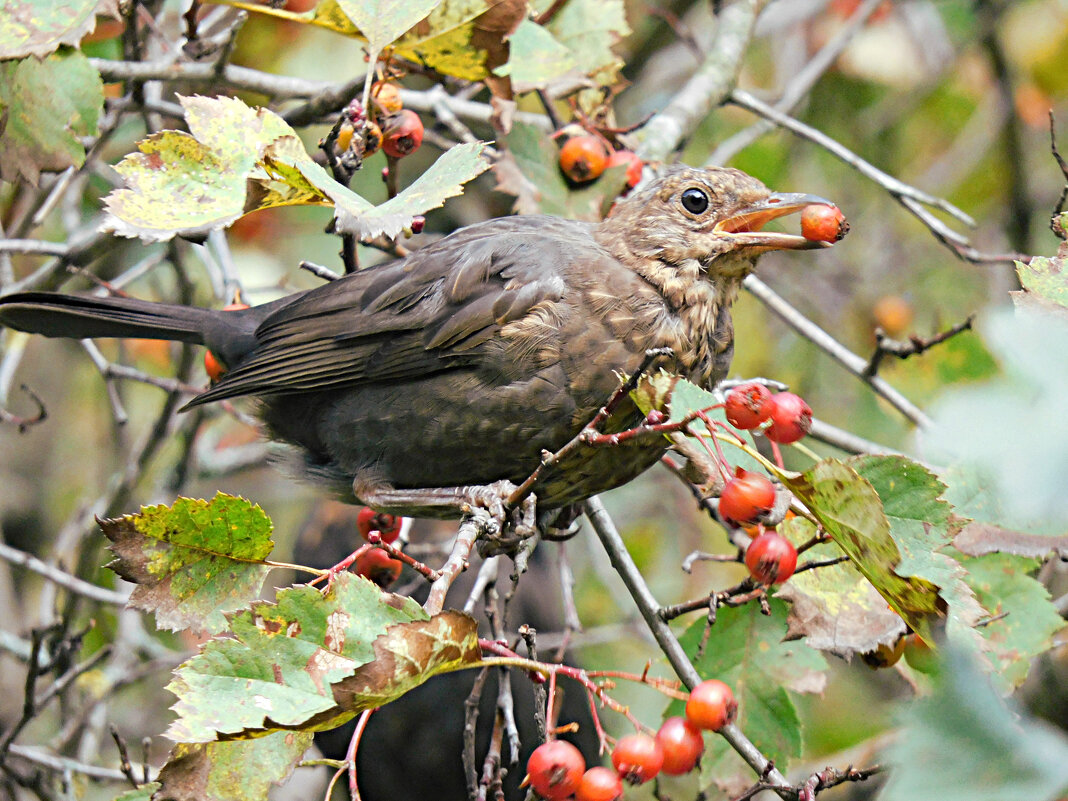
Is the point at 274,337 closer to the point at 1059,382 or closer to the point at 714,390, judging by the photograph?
the point at 714,390

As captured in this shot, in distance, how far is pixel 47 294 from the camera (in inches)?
131

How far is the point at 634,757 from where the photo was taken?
77.0 inches

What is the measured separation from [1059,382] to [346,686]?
1.15 metres

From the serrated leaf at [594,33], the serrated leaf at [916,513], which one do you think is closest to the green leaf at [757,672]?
the serrated leaf at [916,513]

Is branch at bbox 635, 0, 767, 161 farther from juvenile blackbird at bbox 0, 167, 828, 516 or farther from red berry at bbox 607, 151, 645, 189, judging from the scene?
juvenile blackbird at bbox 0, 167, 828, 516

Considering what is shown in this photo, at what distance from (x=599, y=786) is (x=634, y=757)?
0.08 meters

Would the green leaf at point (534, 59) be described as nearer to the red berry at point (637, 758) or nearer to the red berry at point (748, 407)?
the red berry at point (748, 407)

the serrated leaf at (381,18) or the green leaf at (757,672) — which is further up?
the serrated leaf at (381,18)

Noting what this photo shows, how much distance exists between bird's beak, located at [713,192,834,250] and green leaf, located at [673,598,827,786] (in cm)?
96

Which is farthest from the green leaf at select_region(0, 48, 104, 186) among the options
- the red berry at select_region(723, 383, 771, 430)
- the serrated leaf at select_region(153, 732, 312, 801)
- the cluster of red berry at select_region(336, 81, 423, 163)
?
the red berry at select_region(723, 383, 771, 430)

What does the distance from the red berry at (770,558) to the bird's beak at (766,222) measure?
37.2 inches

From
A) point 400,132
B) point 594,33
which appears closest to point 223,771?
point 400,132

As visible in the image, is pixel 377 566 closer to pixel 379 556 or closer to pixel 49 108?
pixel 379 556

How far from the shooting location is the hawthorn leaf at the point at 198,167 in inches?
84.9
